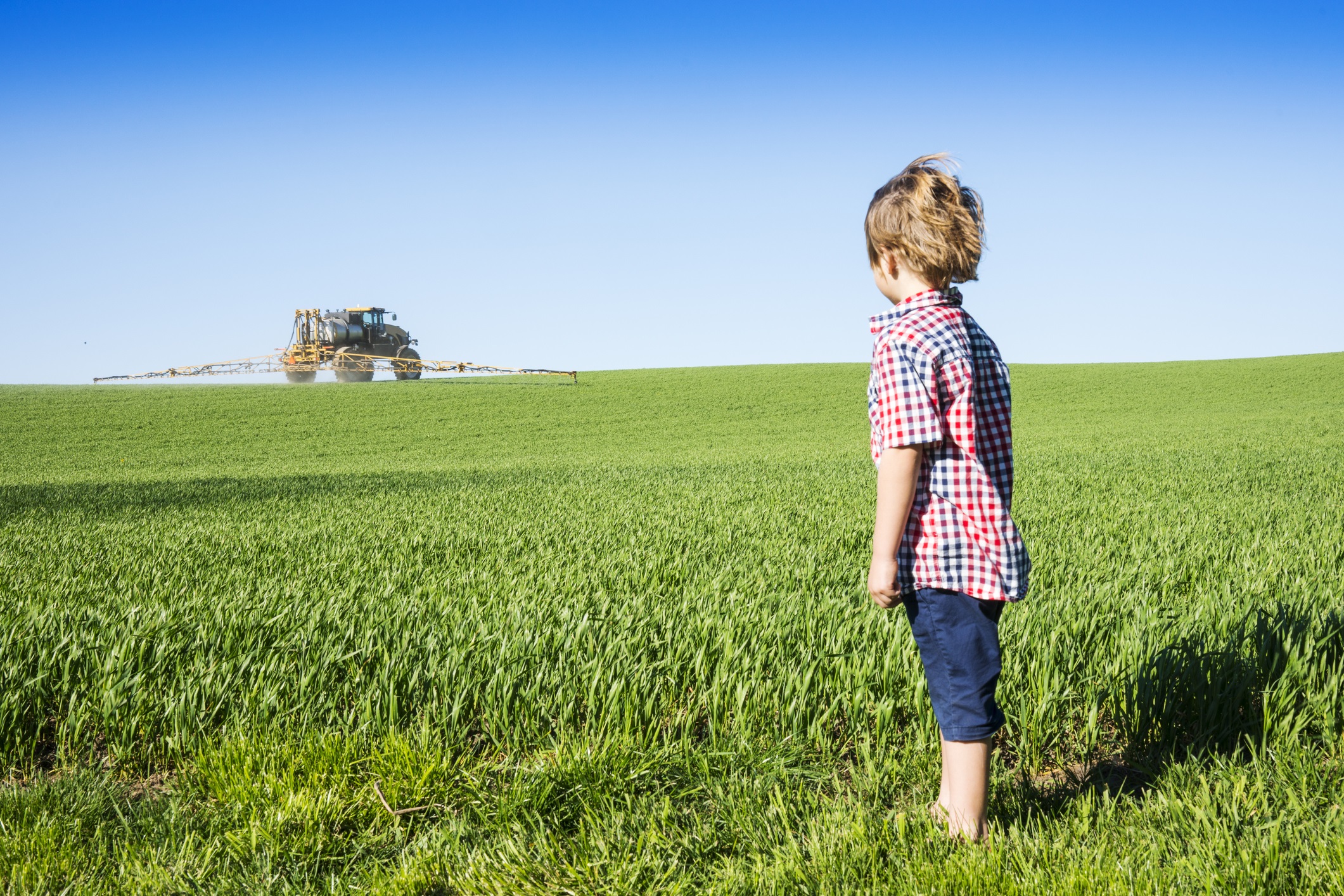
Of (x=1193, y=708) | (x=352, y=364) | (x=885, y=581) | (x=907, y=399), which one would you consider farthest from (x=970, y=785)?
(x=352, y=364)

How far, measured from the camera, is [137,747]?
278 centimetres

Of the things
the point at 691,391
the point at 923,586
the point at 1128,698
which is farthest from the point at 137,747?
the point at 691,391

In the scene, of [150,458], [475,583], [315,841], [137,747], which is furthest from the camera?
[150,458]

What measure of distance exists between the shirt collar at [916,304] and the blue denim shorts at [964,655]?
685 mm

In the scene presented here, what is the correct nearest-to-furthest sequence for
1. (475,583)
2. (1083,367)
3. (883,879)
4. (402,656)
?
1. (883,879)
2. (402,656)
3. (475,583)
4. (1083,367)

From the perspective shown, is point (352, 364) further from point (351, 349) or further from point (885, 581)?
point (885, 581)

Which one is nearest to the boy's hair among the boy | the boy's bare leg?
the boy

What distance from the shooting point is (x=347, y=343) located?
130 ft

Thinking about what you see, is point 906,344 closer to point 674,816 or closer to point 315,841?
point 674,816

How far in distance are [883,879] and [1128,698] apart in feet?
4.68

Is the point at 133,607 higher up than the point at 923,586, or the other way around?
the point at 923,586

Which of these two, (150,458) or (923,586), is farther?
(150,458)

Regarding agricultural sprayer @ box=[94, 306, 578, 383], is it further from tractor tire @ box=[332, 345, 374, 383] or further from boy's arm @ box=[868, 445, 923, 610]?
boy's arm @ box=[868, 445, 923, 610]

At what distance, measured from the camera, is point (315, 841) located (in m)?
2.16
